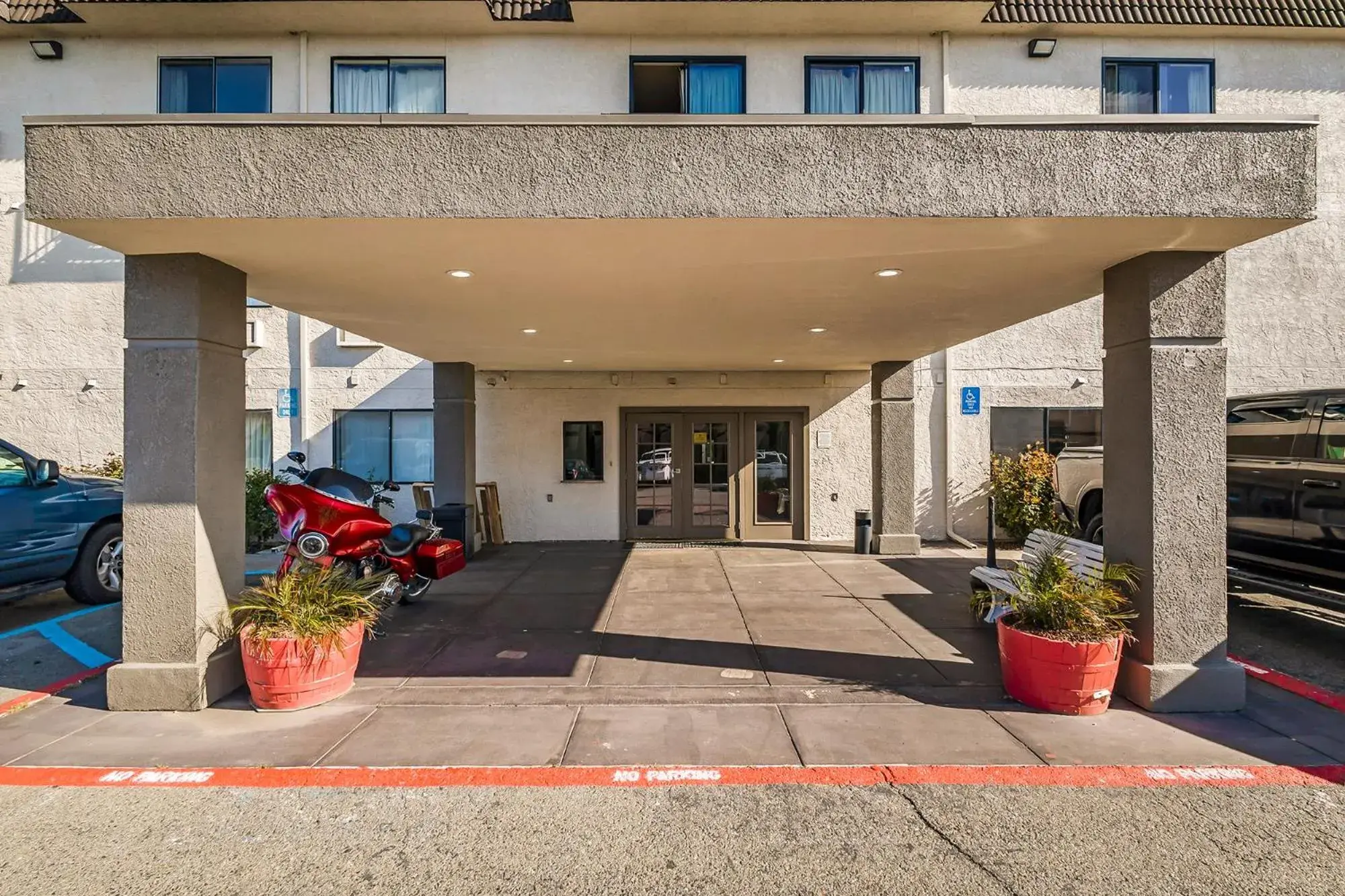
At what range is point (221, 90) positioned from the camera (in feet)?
35.4

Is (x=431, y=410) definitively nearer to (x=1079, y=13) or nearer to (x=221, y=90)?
(x=221, y=90)

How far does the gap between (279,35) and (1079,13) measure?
12.5 m

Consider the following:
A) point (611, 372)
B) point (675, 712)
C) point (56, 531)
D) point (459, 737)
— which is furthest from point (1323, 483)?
point (56, 531)

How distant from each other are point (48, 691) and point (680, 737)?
4835 mm

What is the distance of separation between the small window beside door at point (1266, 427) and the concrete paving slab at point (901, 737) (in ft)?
15.7

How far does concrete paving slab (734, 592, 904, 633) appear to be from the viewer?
6.65m

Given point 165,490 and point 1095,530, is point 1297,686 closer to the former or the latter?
point 1095,530

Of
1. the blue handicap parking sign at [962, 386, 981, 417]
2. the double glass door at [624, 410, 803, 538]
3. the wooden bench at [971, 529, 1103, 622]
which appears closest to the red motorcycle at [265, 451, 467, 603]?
the double glass door at [624, 410, 803, 538]

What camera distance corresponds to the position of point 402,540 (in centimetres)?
708

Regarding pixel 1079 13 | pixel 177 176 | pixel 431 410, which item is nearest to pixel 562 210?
pixel 177 176

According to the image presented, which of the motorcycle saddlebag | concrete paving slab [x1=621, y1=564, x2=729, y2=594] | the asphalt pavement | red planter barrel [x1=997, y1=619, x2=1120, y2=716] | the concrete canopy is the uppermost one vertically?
the concrete canopy

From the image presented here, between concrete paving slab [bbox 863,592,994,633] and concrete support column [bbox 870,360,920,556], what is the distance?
2637 mm

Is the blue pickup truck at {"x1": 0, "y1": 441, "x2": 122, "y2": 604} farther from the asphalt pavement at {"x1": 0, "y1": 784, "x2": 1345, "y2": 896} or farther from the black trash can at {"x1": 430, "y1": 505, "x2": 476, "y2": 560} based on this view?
the asphalt pavement at {"x1": 0, "y1": 784, "x2": 1345, "y2": 896}

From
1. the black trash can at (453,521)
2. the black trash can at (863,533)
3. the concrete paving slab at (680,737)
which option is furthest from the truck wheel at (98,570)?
the black trash can at (863,533)
